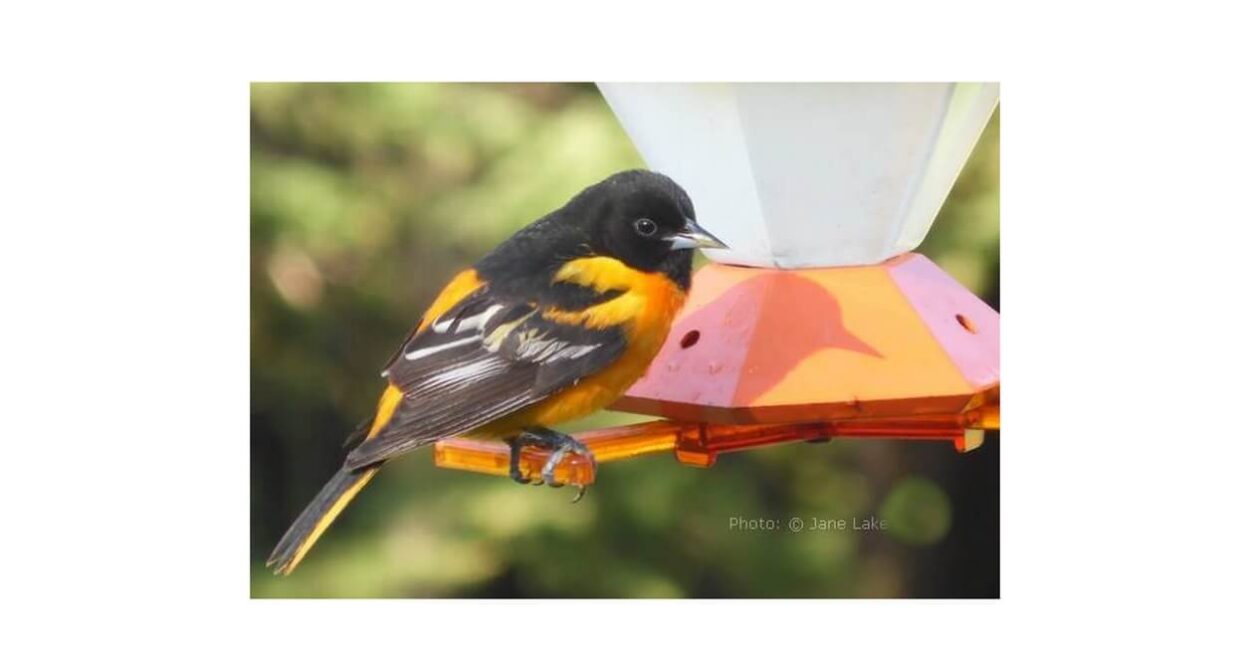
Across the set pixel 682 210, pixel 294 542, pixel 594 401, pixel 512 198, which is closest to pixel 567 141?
pixel 512 198

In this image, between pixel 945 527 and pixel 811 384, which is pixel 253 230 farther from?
pixel 945 527

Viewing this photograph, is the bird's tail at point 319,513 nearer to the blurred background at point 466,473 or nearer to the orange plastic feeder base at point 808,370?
the orange plastic feeder base at point 808,370

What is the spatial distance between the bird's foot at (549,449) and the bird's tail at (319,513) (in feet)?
0.86

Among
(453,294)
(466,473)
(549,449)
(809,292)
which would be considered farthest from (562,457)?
(466,473)

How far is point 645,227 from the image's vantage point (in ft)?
10.5

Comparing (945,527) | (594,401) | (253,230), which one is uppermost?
(253,230)

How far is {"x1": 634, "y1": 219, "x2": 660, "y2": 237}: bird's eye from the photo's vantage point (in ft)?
10.5

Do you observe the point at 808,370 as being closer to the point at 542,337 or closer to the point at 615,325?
the point at 615,325

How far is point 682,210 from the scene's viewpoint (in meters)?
3.16

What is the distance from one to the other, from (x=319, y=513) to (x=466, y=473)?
2.16ft

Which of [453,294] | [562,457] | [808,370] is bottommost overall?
[562,457]

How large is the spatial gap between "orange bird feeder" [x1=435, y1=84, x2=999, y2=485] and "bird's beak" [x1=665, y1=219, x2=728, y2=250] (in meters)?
0.14

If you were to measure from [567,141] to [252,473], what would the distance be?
1.02 metres

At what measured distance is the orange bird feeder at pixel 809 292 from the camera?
3.01 meters
